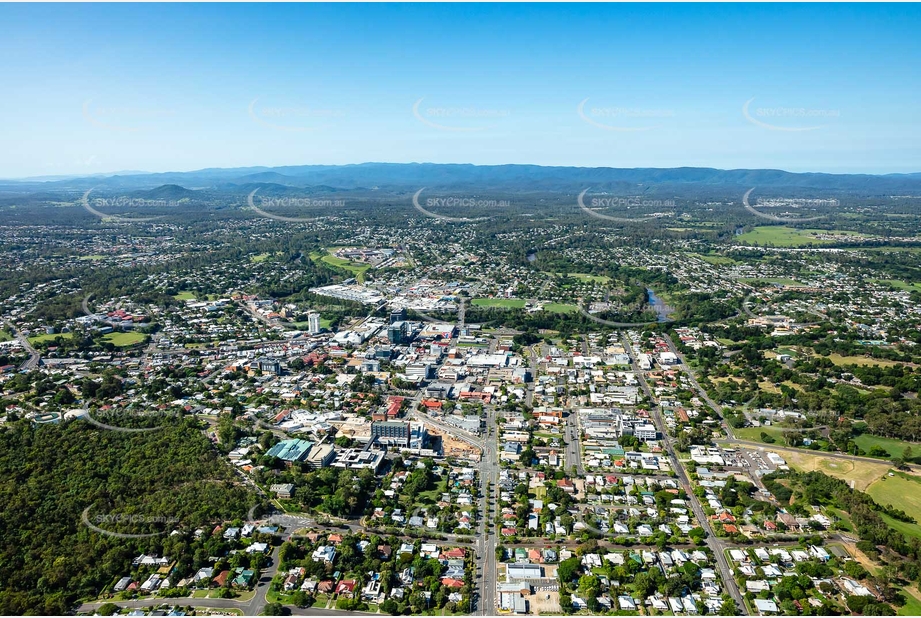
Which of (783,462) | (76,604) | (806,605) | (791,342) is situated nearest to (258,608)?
(76,604)

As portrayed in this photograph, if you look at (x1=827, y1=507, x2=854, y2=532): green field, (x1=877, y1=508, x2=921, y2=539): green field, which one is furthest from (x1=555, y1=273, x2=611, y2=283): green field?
(x1=877, y1=508, x2=921, y2=539): green field

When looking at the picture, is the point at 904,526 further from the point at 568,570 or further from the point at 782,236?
the point at 782,236

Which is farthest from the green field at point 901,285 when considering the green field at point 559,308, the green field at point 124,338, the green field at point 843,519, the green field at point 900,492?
the green field at point 124,338

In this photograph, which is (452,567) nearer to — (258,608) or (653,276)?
(258,608)

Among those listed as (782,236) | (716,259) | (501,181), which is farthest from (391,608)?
(501,181)

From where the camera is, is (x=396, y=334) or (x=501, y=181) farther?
(x=501, y=181)

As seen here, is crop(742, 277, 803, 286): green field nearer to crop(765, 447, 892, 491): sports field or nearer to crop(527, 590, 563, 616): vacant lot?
crop(765, 447, 892, 491): sports field

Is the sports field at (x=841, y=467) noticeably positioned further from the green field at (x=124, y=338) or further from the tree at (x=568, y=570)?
the green field at (x=124, y=338)
